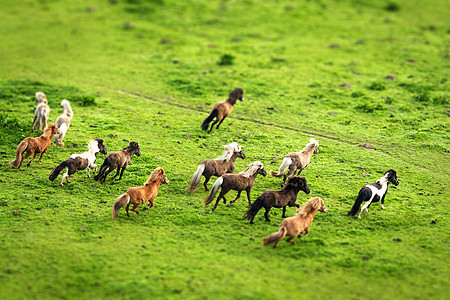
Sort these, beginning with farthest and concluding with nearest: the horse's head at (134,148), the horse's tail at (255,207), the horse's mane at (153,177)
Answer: the horse's head at (134,148) < the horse's mane at (153,177) < the horse's tail at (255,207)

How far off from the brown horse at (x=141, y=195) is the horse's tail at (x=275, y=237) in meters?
3.06

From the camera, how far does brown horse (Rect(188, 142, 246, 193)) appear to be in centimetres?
1197

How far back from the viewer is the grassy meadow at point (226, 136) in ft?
29.2

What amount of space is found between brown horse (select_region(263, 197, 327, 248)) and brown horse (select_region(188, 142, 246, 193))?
292 cm

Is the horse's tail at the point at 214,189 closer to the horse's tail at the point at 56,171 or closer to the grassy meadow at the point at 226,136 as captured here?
the grassy meadow at the point at 226,136

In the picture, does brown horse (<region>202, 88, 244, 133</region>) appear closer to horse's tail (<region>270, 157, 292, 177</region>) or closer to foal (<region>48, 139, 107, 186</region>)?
horse's tail (<region>270, 157, 292, 177</region>)

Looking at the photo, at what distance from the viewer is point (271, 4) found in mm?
30812

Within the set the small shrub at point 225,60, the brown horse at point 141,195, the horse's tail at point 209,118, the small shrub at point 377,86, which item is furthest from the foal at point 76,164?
the small shrub at point 377,86

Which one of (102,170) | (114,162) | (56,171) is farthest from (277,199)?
(56,171)

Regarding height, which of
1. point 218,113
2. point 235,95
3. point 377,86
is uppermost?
point 377,86

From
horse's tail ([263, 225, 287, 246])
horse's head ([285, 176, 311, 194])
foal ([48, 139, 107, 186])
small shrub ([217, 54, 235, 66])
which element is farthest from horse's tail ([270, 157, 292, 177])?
small shrub ([217, 54, 235, 66])

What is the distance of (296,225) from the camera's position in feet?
32.2

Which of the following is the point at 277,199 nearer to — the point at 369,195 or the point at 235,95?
the point at 369,195

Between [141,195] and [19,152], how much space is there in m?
4.28
